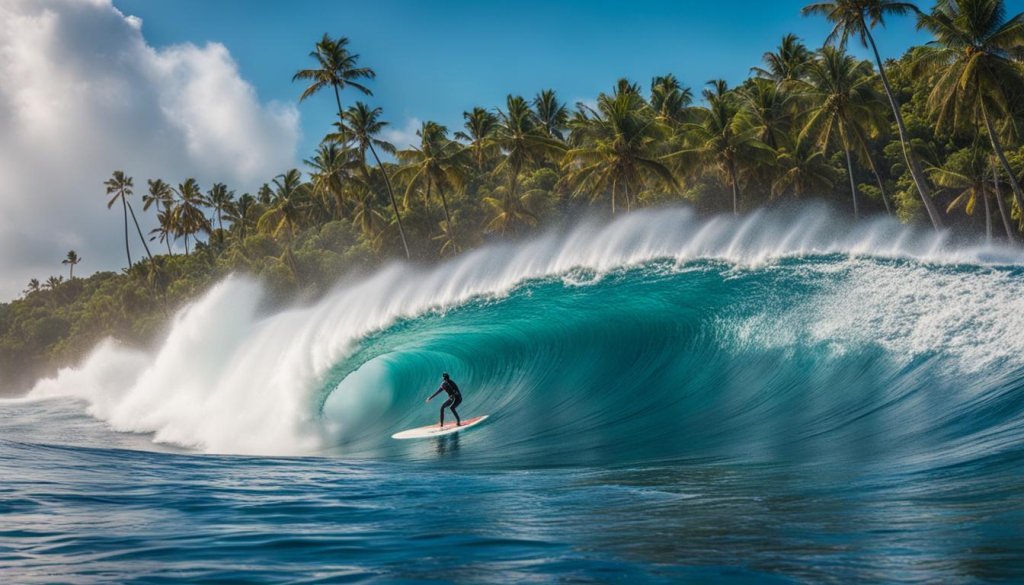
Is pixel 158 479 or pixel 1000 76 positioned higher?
pixel 1000 76

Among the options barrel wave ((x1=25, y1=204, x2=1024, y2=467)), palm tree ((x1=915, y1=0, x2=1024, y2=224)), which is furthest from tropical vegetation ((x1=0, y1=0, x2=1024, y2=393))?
barrel wave ((x1=25, y1=204, x2=1024, y2=467))

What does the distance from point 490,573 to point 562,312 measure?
13549 millimetres

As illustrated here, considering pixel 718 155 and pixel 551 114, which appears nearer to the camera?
pixel 718 155

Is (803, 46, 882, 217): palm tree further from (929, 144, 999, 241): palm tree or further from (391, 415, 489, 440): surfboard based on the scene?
(391, 415, 489, 440): surfboard

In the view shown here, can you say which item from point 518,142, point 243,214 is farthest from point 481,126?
point 243,214

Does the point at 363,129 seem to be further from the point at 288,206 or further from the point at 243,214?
the point at 243,214

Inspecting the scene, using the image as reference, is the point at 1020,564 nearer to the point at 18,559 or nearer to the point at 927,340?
the point at 18,559

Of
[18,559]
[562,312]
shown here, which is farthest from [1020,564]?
[562,312]

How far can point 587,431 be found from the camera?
11.9 metres

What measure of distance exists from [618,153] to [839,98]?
427 inches

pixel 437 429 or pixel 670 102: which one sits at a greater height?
pixel 670 102

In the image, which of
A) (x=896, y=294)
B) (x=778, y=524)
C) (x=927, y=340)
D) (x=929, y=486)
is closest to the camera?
(x=778, y=524)

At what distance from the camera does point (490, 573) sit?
3.38m

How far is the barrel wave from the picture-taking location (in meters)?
9.55
